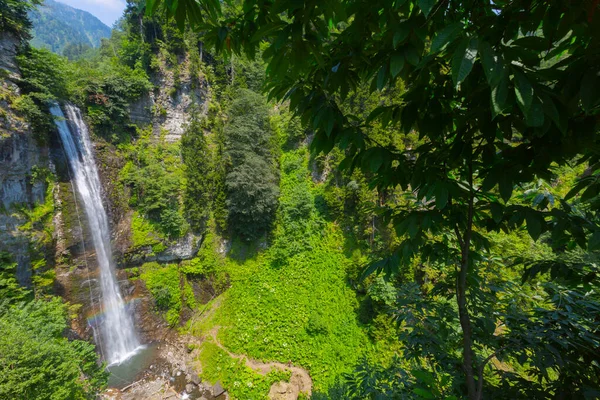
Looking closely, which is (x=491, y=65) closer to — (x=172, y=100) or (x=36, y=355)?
(x=36, y=355)

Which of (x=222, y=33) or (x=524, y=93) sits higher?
(x=222, y=33)

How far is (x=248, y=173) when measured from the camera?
11.6 meters

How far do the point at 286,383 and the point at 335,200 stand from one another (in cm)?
785

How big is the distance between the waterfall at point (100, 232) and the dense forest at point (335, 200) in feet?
1.40

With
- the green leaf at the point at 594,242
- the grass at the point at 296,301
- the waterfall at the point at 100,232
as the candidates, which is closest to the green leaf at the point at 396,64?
the green leaf at the point at 594,242

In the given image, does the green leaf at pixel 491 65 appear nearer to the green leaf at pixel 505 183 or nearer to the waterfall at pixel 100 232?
the green leaf at pixel 505 183

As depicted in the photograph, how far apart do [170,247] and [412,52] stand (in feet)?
42.8

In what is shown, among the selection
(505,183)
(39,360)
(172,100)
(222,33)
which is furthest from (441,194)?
(172,100)

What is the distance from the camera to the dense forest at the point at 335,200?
0.92m

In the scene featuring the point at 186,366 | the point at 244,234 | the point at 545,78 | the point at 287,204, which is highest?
the point at 545,78

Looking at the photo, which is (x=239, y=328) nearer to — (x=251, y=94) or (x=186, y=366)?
(x=186, y=366)

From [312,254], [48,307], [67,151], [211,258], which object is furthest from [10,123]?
[312,254]

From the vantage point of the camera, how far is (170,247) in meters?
11.5

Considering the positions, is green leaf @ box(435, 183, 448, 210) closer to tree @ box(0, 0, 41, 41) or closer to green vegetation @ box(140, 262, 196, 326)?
green vegetation @ box(140, 262, 196, 326)
